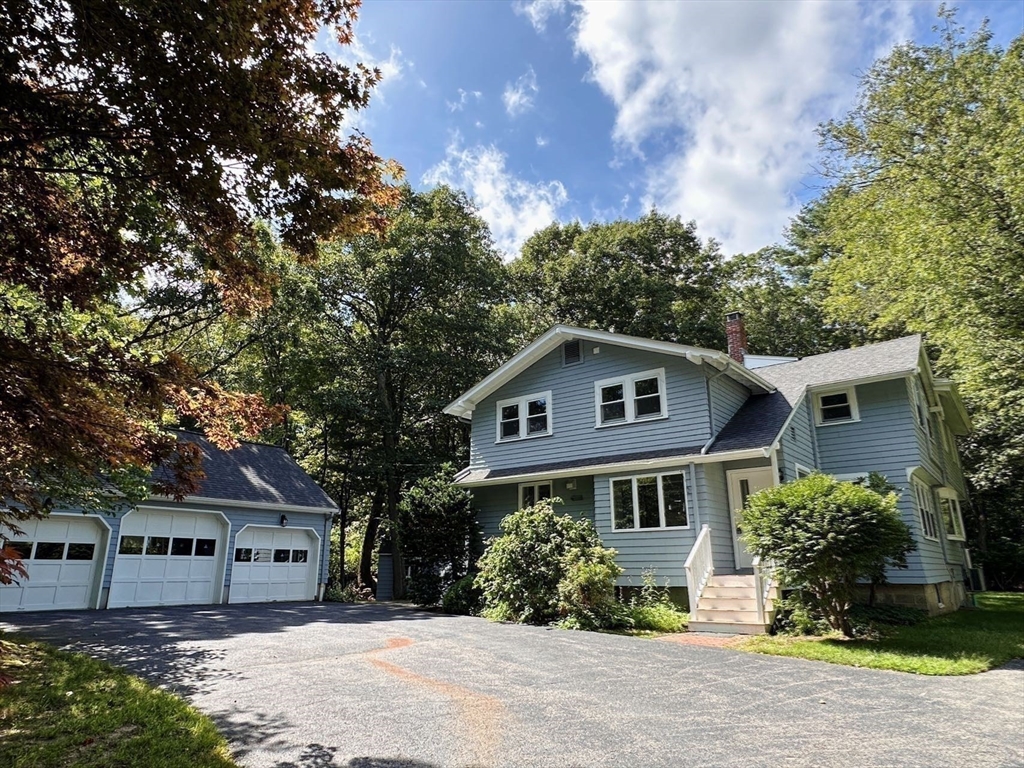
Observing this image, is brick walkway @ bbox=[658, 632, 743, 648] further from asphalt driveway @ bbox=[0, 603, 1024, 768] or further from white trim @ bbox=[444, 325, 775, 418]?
white trim @ bbox=[444, 325, 775, 418]

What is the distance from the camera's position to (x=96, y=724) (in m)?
4.79

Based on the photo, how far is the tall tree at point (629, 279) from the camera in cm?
2962

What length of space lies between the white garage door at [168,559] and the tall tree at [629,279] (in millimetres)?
19595

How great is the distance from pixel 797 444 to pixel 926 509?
5.21 meters

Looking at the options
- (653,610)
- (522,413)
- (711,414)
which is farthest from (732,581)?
(522,413)

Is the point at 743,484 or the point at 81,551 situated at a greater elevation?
the point at 743,484

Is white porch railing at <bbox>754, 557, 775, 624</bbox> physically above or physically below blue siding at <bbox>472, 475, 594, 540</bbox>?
below

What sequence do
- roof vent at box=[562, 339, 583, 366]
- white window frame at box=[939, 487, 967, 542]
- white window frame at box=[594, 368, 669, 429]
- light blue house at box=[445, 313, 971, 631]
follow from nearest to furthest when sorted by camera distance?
light blue house at box=[445, 313, 971, 631] → white window frame at box=[594, 368, 669, 429] → roof vent at box=[562, 339, 583, 366] → white window frame at box=[939, 487, 967, 542]

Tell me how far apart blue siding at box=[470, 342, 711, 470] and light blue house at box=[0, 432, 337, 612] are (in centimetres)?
601

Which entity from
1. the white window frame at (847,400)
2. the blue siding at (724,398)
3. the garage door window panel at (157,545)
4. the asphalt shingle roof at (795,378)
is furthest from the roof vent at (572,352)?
the garage door window panel at (157,545)

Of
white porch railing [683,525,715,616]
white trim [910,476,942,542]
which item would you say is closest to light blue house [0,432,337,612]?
white porch railing [683,525,715,616]

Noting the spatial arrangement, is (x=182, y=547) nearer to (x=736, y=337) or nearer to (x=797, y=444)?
(x=797, y=444)

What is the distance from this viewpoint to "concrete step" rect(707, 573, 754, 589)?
38.6ft

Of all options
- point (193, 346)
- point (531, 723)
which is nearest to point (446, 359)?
point (193, 346)
